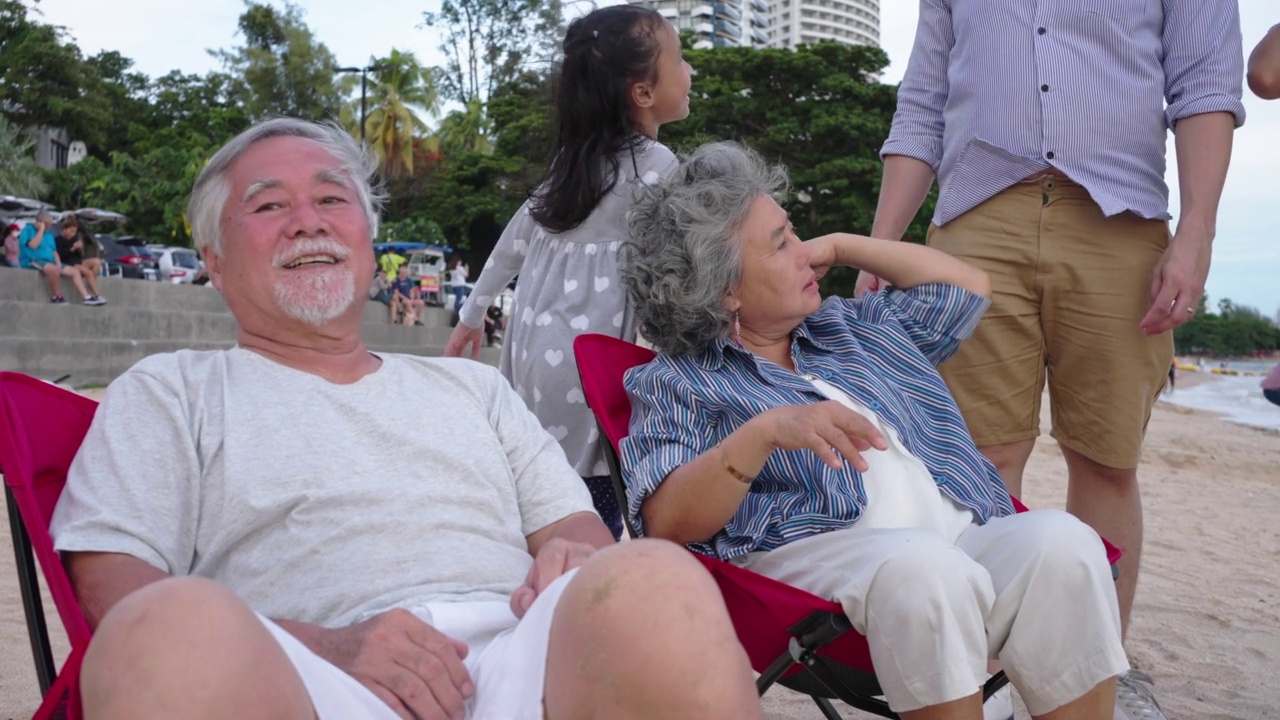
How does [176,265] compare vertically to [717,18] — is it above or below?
below

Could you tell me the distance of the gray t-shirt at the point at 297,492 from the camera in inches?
66.7

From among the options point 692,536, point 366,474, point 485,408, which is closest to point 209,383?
point 366,474

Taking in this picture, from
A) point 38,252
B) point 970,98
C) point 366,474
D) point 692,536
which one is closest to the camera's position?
point 366,474

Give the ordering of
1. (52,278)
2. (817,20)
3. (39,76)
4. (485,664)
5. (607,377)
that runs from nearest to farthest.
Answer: (485,664), (607,377), (52,278), (39,76), (817,20)

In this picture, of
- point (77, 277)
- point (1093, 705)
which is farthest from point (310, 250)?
point (77, 277)

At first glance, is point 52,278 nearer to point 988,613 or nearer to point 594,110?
point 594,110

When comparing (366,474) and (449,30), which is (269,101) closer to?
(449,30)

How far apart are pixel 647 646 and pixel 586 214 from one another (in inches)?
77.4

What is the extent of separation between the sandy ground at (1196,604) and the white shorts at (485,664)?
1.74 meters

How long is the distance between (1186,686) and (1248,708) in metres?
0.23

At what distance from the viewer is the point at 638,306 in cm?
256

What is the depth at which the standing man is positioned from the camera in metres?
2.86

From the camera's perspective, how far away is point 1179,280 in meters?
2.69

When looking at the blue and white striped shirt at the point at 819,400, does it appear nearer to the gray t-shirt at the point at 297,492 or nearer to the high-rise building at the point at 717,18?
the gray t-shirt at the point at 297,492
